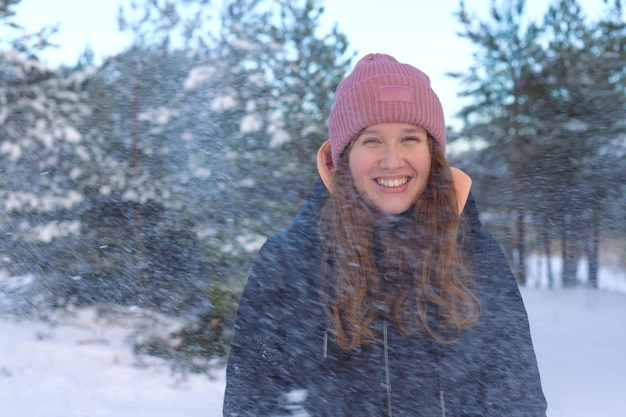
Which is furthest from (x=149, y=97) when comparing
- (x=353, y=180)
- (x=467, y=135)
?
(x=353, y=180)

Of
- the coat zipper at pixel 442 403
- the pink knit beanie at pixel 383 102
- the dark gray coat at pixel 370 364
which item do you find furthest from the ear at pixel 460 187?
the coat zipper at pixel 442 403

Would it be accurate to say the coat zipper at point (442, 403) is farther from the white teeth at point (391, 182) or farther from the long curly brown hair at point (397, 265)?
the white teeth at point (391, 182)

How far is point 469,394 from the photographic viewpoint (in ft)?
5.18

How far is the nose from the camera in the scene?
1.56 meters

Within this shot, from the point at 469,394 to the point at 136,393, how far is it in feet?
10.2

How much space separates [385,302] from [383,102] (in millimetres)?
574

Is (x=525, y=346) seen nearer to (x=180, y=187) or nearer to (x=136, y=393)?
(x=136, y=393)

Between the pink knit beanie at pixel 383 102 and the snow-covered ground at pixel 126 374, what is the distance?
8.72 ft

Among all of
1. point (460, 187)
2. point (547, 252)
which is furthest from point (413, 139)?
point (547, 252)

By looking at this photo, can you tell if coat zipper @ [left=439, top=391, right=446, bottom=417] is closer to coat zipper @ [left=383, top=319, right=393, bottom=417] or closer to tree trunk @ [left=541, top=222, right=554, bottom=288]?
coat zipper @ [left=383, top=319, right=393, bottom=417]

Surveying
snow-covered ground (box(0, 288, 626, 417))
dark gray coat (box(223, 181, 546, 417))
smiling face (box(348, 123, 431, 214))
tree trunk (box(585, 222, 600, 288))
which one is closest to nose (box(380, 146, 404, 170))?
smiling face (box(348, 123, 431, 214))

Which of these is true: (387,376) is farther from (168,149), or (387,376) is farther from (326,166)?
(168,149)

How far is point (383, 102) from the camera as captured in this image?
164 centimetres

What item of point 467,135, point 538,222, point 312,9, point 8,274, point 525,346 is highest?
point 312,9
